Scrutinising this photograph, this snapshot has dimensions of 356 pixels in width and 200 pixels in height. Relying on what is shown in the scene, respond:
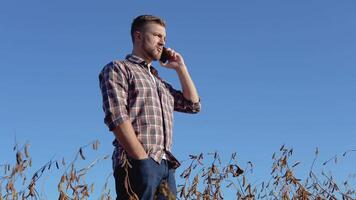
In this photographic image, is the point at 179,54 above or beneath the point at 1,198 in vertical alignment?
above

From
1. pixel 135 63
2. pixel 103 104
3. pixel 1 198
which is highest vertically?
pixel 135 63

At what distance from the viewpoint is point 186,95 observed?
4023 millimetres

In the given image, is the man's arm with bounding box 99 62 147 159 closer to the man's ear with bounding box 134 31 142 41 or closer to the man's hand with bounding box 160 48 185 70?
the man's ear with bounding box 134 31 142 41

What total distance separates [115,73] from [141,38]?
0.40m

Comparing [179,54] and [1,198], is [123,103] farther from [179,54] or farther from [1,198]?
→ [1,198]

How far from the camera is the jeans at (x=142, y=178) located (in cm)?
328

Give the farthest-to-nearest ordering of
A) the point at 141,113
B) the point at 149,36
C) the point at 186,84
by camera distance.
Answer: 1. the point at 186,84
2. the point at 149,36
3. the point at 141,113

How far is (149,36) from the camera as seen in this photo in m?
3.80

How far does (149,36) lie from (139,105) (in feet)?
1.73

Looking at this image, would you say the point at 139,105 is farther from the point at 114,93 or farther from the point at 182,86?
the point at 182,86

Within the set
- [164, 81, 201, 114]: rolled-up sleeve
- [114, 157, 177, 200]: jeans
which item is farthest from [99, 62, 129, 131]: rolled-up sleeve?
[164, 81, 201, 114]: rolled-up sleeve

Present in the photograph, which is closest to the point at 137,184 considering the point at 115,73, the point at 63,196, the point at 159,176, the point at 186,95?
the point at 159,176

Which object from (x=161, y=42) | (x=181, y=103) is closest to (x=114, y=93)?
(x=161, y=42)

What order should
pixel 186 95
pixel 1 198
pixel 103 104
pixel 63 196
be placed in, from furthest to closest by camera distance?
pixel 186 95, pixel 1 198, pixel 103 104, pixel 63 196
